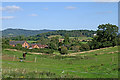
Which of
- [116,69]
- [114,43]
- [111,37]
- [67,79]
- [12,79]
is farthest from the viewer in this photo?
[111,37]

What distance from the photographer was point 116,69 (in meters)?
16.5

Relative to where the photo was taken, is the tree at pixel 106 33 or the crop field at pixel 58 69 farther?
the tree at pixel 106 33

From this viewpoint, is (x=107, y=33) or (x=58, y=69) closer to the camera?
(x=58, y=69)

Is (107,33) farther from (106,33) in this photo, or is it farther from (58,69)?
(58,69)

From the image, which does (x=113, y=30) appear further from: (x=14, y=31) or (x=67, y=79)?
(x=14, y=31)

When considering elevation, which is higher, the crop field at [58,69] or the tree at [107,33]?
the tree at [107,33]

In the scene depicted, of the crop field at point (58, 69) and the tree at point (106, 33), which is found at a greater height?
the tree at point (106, 33)

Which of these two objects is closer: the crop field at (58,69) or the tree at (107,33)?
the crop field at (58,69)

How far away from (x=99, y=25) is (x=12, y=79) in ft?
190

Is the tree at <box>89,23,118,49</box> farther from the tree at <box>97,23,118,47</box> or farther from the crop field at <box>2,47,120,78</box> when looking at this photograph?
the crop field at <box>2,47,120,78</box>

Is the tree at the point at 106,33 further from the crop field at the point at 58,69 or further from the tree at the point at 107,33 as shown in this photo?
the crop field at the point at 58,69

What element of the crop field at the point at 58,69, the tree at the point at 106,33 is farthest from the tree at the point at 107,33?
the crop field at the point at 58,69

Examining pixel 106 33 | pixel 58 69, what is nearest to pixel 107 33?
pixel 106 33

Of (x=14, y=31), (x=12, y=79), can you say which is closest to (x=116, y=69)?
(x=12, y=79)
